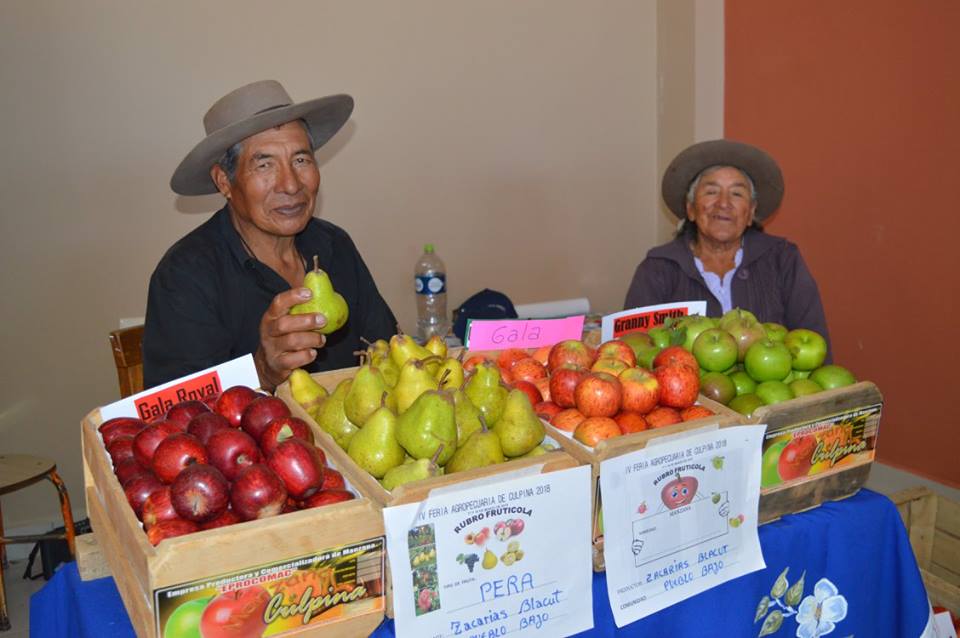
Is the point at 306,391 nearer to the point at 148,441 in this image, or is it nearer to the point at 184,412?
the point at 184,412

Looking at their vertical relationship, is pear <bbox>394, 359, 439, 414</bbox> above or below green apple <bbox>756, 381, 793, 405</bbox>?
above

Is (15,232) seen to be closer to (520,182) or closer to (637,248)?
(520,182)

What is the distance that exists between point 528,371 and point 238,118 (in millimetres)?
1150

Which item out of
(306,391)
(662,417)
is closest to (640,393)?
(662,417)

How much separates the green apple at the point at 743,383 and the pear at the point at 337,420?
0.81 m

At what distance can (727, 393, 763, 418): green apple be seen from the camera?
1.60 m

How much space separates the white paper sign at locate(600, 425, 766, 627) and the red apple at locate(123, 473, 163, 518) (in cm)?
70

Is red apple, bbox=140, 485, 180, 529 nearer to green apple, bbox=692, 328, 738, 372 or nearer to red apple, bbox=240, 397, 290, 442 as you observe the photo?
red apple, bbox=240, 397, 290, 442

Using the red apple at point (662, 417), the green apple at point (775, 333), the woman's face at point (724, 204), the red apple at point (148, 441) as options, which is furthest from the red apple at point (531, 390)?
the woman's face at point (724, 204)

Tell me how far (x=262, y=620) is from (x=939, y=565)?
2.21 meters

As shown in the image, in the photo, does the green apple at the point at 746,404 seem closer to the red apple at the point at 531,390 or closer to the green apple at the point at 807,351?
the green apple at the point at 807,351

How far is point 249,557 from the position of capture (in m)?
1.07

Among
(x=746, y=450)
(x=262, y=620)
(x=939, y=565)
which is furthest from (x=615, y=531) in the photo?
(x=939, y=565)

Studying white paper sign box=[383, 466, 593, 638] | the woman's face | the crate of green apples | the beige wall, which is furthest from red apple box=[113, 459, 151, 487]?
the beige wall
